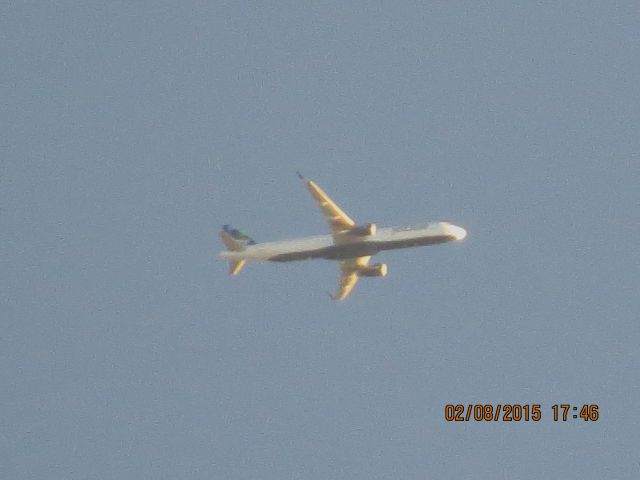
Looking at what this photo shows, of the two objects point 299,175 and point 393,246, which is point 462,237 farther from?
point 299,175

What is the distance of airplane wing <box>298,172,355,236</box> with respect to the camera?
418 feet

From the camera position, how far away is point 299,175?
409 feet

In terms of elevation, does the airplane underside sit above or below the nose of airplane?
below

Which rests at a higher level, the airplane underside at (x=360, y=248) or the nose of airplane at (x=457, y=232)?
the nose of airplane at (x=457, y=232)

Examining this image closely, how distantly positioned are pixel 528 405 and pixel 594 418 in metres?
4.68

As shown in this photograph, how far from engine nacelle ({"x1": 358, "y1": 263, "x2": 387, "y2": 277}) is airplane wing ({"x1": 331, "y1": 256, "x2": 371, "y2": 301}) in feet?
1.31

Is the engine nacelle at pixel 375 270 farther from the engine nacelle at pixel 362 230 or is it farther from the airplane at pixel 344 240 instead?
the engine nacelle at pixel 362 230

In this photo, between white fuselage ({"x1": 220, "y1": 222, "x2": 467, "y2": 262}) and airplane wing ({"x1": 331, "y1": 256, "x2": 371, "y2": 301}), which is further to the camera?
airplane wing ({"x1": 331, "y1": 256, "x2": 371, "y2": 301})

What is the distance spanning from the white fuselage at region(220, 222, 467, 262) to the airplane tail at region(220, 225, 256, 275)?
4418mm

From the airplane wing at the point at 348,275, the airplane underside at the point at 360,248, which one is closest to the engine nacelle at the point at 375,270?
the airplane wing at the point at 348,275

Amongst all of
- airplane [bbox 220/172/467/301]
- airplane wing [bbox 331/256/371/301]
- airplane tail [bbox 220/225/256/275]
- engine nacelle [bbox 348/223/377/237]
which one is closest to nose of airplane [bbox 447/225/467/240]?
airplane [bbox 220/172/467/301]

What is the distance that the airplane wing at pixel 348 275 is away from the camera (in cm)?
13950

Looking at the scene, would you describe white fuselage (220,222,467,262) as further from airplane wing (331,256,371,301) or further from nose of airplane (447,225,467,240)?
airplane wing (331,256,371,301)

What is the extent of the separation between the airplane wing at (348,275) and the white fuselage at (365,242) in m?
A: 6.91
